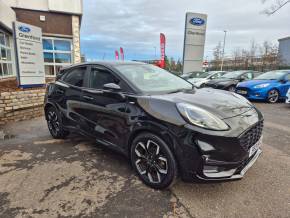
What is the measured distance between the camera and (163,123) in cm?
236

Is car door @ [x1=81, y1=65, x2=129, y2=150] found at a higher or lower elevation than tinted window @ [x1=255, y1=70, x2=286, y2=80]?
lower

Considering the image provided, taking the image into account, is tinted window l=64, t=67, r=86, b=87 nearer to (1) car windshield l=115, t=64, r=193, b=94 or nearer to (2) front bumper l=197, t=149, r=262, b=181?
(1) car windshield l=115, t=64, r=193, b=94

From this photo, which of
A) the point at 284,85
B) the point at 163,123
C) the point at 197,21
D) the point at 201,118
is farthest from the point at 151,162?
the point at 197,21

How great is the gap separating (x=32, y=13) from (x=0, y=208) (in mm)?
14825

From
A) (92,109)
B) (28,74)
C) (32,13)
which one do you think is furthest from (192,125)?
(32,13)

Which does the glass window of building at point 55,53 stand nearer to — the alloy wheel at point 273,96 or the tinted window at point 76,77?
the tinted window at point 76,77

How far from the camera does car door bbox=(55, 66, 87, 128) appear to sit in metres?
3.68

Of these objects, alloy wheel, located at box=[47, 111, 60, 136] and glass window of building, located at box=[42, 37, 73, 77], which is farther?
glass window of building, located at box=[42, 37, 73, 77]

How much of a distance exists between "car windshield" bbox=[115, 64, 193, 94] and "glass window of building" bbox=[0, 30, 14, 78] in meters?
9.96

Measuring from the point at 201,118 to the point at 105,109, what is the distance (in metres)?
1.43

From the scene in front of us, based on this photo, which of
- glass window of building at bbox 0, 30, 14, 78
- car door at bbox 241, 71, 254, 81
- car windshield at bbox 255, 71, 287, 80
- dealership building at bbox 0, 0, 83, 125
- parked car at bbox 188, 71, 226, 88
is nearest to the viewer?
dealership building at bbox 0, 0, 83, 125

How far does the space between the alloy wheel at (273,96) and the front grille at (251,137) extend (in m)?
6.87

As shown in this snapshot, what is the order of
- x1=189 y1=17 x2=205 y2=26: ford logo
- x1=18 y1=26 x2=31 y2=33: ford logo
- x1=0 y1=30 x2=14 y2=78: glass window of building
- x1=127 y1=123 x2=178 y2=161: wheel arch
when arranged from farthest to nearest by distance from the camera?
x1=189 y1=17 x2=205 y2=26: ford logo, x1=0 y1=30 x2=14 y2=78: glass window of building, x1=18 y1=26 x2=31 y2=33: ford logo, x1=127 y1=123 x2=178 y2=161: wheel arch

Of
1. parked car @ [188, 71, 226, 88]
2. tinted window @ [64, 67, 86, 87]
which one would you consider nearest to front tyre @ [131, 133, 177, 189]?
tinted window @ [64, 67, 86, 87]
